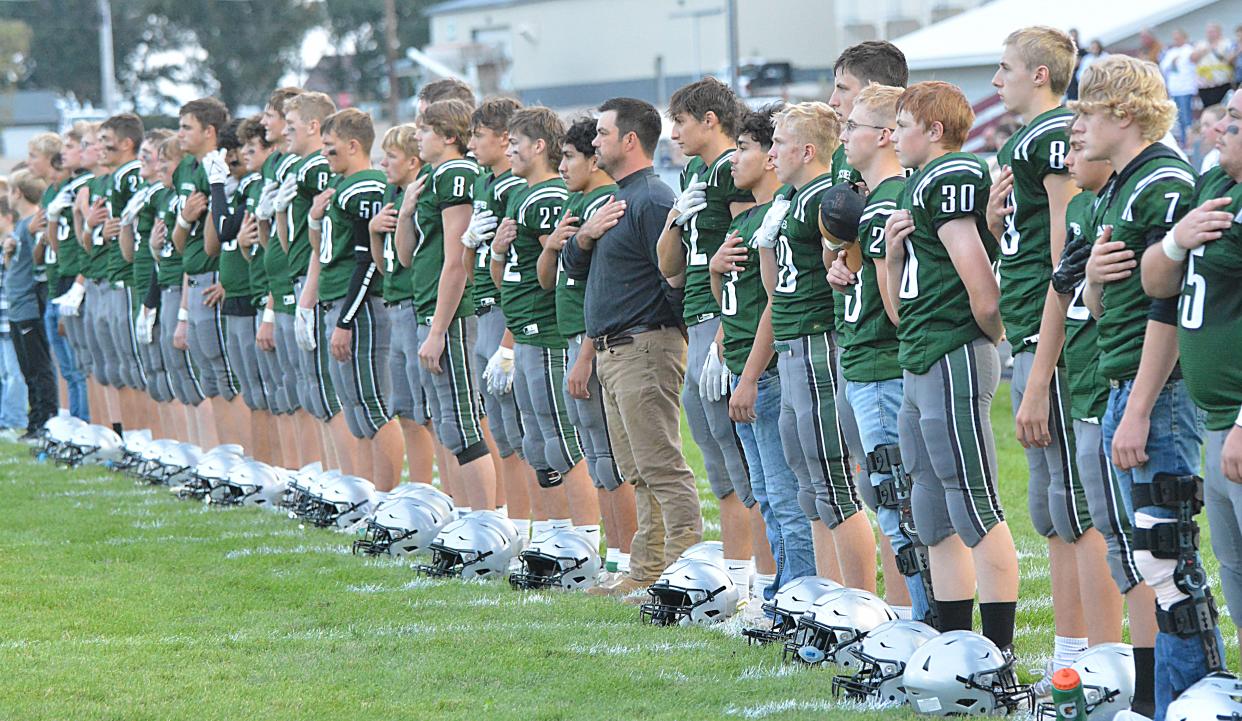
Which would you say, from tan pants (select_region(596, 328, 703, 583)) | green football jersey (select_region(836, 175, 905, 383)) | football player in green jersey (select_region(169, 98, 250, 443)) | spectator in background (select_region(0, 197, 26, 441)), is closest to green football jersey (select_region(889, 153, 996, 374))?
green football jersey (select_region(836, 175, 905, 383))

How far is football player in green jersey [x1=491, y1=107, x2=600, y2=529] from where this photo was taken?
7.37m

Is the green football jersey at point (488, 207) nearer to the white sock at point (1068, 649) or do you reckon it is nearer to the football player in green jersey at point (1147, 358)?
the white sock at point (1068, 649)

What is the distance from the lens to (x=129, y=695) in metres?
5.31

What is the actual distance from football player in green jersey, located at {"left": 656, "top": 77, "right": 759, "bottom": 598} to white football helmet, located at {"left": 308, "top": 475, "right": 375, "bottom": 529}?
8.76 ft

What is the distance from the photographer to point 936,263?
5.04m

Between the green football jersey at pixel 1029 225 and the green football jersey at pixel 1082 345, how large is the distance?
0.57ft

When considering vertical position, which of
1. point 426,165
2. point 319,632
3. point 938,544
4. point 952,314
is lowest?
point 319,632

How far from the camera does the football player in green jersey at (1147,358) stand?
4172mm

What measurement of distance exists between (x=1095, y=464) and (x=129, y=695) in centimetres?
303

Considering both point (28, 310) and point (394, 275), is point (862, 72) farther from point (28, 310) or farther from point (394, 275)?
point (28, 310)

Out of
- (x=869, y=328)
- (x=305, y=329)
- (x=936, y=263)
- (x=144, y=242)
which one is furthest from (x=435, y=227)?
(x=144, y=242)

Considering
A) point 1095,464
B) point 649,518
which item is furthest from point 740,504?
point 1095,464

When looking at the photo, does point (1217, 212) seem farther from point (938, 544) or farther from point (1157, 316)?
point (938, 544)

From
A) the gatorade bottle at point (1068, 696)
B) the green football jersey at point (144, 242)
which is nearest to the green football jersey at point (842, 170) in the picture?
the gatorade bottle at point (1068, 696)
